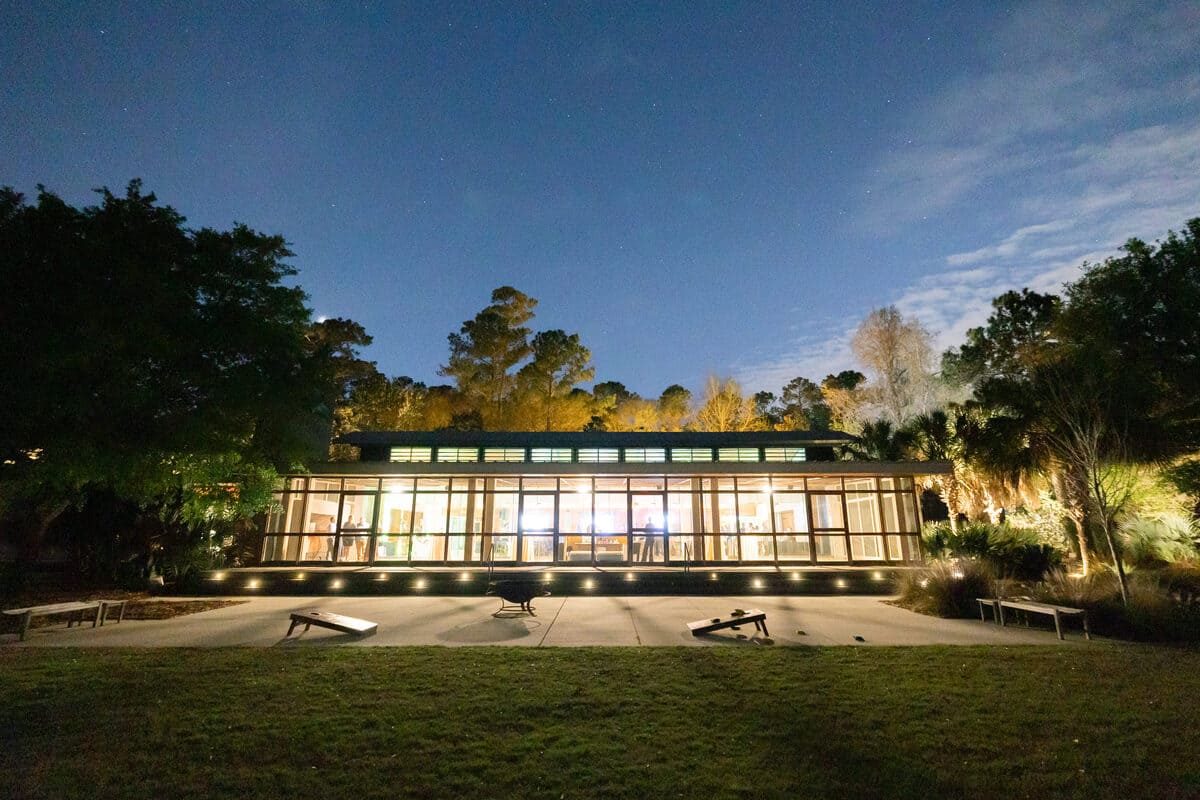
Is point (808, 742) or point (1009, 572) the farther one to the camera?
point (1009, 572)

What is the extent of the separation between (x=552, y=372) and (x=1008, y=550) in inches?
1031

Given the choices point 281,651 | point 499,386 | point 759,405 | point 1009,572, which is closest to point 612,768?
point 281,651

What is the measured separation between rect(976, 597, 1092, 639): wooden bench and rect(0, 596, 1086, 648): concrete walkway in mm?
217

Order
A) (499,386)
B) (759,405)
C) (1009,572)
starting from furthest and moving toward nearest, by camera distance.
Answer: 1. (759,405)
2. (499,386)
3. (1009,572)

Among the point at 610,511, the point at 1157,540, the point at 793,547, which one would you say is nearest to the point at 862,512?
the point at 793,547

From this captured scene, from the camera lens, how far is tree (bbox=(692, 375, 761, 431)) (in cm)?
3847

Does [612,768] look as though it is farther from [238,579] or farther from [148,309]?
[238,579]

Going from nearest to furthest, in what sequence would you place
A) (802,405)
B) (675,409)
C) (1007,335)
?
1. (1007,335)
2. (675,409)
3. (802,405)

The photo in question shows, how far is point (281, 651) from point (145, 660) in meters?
1.38

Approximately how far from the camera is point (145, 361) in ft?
33.9

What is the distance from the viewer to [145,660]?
6289mm

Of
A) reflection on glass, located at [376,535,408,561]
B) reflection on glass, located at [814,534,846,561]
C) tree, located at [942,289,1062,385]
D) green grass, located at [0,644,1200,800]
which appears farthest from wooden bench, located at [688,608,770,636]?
tree, located at [942,289,1062,385]

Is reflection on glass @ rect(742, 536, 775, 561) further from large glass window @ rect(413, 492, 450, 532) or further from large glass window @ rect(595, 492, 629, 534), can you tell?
large glass window @ rect(413, 492, 450, 532)

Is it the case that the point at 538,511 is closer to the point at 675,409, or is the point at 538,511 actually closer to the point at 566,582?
the point at 566,582
